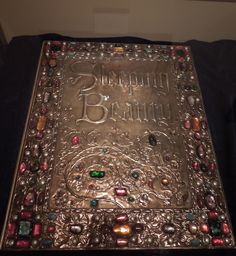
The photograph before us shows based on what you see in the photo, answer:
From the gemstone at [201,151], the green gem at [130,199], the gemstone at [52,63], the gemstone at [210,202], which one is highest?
the gemstone at [52,63]

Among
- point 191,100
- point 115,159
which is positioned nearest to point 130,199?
point 115,159

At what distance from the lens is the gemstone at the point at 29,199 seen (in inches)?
31.4

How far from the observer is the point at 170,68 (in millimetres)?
1142

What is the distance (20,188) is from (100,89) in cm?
46

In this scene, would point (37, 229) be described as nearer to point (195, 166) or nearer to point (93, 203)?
point (93, 203)

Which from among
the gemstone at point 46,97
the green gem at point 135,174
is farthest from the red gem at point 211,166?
the gemstone at point 46,97

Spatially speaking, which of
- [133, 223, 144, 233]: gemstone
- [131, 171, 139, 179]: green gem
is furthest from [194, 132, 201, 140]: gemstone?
[133, 223, 144, 233]: gemstone

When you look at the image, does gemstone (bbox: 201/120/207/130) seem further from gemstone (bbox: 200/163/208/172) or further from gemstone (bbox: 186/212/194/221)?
gemstone (bbox: 186/212/194/221)

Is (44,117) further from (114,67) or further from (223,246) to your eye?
(223,246)

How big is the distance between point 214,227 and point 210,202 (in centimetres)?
7

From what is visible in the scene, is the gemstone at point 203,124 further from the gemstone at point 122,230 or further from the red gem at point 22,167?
the red gem at point 22,167

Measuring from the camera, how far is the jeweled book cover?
30.3 inches

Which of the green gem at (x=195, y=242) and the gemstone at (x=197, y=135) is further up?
the gemstone at (x=197, y=135)

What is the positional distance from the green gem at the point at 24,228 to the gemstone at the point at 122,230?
0.23 m
